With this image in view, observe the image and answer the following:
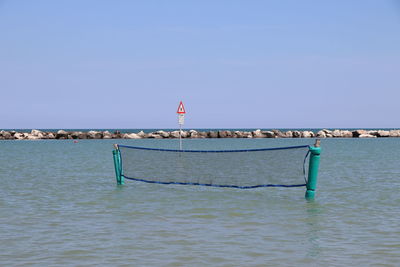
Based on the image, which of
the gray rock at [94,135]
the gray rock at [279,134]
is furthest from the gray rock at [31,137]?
the gray rock at [279,134]

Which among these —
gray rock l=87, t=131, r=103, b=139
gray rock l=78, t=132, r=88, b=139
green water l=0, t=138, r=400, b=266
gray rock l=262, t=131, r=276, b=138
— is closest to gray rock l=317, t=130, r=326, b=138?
gray rock l=262, t=131, r=276, b=138

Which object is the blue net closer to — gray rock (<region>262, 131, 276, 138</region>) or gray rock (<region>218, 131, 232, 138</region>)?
gray rock (<region>218, 131, 232, 138</region>)

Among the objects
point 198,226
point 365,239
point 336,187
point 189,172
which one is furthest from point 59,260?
point 336,187

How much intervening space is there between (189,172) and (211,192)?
91 centimetres

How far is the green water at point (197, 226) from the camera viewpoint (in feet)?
27.4

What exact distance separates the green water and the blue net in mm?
467

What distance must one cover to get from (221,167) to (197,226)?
5.97m

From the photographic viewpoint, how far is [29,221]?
11.5 meters

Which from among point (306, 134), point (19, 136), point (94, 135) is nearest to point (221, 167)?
point (94, 135)

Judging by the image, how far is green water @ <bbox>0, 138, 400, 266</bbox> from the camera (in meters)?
8.36

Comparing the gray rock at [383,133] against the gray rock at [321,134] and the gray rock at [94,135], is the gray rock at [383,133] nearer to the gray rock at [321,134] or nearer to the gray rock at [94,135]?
the gray rock at [321,134]

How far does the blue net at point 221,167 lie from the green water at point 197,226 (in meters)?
0.47

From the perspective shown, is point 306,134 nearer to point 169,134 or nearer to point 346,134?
point 346,134

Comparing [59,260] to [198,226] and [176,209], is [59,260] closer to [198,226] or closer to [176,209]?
[198,226]
